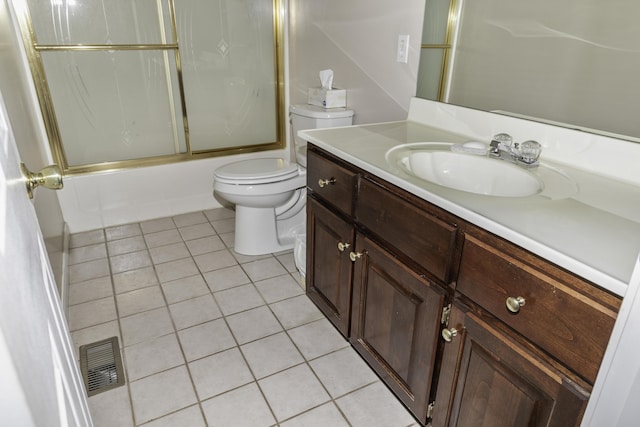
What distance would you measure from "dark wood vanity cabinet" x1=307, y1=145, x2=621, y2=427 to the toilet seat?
1.82ft

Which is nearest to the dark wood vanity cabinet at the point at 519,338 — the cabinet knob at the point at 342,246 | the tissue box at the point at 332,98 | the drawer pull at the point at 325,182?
the cabinet knob at the point at 342,246

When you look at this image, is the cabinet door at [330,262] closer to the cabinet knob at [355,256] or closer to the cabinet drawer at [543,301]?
the cabinet knob at [355,256]

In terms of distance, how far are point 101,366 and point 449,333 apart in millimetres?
1332

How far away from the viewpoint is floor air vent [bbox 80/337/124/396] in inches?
61.4

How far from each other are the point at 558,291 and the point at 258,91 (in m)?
2.61

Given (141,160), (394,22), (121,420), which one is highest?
(394,22)

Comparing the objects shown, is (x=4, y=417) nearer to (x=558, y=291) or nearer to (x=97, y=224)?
(x=558, y=291)

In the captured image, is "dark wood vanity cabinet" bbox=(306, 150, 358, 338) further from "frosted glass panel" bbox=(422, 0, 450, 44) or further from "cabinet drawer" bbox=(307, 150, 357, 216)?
"frosted glass panel" bbox=(422, 0, 450, 44)

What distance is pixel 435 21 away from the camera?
5.70 feet

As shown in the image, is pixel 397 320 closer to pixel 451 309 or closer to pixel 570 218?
pixel 451 309

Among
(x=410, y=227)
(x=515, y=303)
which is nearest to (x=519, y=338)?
(x=515, y=303)

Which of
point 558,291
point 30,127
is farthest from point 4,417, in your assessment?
point 30,127

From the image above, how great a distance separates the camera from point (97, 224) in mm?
2754

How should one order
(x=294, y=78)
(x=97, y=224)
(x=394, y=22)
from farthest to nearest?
1. (x=294, y=78)
2. (x=97, y=224)
3. (x=394, y=22)
